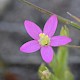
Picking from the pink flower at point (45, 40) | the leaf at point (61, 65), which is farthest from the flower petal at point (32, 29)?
the leaf at point (61, 65)

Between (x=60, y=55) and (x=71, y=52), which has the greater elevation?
(x=60, y=55)

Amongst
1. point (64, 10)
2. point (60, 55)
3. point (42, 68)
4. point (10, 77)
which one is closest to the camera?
point (42, 68)

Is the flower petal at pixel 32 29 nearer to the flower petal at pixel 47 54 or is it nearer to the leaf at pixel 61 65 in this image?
the flower petal at pixel 47 54

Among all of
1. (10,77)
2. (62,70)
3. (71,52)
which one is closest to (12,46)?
(10,77)

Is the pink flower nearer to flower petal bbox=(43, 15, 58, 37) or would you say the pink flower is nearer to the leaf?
flower petal bbox=(43, 15, 58, 37)

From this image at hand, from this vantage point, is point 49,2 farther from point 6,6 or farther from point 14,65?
point 14,65

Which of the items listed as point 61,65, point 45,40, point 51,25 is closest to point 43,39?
point 45,40

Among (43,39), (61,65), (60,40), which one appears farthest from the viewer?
(61,65)

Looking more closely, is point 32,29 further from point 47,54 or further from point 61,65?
point 61,65
